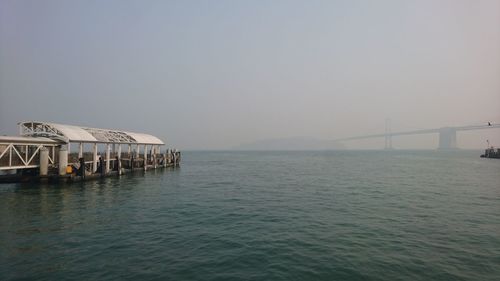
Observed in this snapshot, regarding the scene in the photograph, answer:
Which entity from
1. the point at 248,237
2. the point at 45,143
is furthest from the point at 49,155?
the point at 248,237

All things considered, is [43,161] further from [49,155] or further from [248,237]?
[248,237]

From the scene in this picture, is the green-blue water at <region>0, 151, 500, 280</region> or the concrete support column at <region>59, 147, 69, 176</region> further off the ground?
the concrete support column at <region>59, 147, 69, 176</region>

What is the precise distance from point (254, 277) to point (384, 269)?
5313mm

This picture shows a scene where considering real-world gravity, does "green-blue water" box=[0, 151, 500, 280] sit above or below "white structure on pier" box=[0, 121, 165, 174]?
below

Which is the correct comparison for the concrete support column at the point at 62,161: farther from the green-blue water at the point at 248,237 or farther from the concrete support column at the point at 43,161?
the green-blue water at the point at 248,237

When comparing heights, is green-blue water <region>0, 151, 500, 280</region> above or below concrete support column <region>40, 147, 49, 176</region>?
below

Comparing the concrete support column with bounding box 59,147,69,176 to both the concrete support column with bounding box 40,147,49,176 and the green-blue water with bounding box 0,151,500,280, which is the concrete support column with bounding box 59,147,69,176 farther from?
the green-blue water with bounding box 0,151,500,280

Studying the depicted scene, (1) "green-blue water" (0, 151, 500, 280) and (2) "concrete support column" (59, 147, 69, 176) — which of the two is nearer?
(1) "green-blue water" (0, 151, 500, 280)

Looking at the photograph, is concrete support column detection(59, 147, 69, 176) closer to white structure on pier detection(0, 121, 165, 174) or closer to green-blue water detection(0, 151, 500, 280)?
white structure on pier detection(0, 121, 165, 174)

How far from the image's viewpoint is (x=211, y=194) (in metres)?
33.9

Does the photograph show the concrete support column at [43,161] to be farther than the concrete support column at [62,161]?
No

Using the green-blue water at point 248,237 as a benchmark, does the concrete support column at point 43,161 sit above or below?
above

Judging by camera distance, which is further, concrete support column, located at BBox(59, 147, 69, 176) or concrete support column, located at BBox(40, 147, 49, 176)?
concrete support column, located at BBox(59, 147, 69, 176)

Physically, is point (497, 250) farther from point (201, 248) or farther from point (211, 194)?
point (211, 194)
